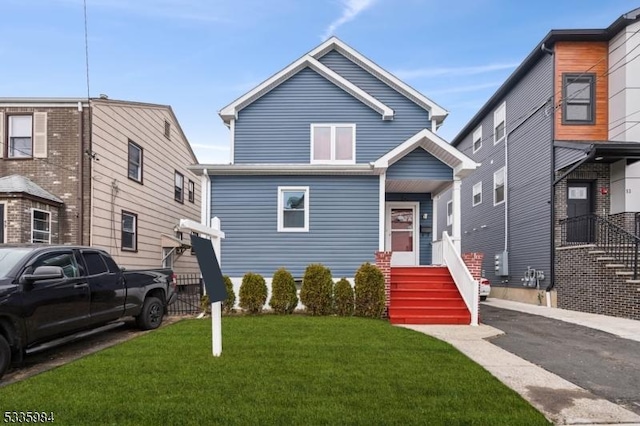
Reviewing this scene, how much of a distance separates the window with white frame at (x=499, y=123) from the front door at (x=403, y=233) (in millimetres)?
6784

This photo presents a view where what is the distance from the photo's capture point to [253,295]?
30.8ft

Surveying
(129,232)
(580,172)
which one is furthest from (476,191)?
(129,232)

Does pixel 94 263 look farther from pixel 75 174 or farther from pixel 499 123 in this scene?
pixel 499 123

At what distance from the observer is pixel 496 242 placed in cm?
1691

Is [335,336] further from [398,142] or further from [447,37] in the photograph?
[447,37]

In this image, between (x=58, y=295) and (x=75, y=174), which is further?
(x=75, y=174)

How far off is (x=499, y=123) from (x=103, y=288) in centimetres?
1630

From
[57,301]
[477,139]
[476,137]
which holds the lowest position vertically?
[57,301]

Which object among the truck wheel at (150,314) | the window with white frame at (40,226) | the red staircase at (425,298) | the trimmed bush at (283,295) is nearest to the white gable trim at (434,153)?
the red staircase at (425,298)

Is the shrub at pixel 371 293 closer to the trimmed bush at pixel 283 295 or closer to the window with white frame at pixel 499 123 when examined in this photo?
the trimmed bush at pixel 283 295

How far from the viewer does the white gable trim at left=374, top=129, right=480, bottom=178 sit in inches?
414

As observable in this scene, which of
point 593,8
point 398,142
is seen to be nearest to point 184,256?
point 398,142

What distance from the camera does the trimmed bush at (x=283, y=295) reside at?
9422 millimetres

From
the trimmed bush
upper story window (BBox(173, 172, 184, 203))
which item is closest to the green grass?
the trimmed bush
